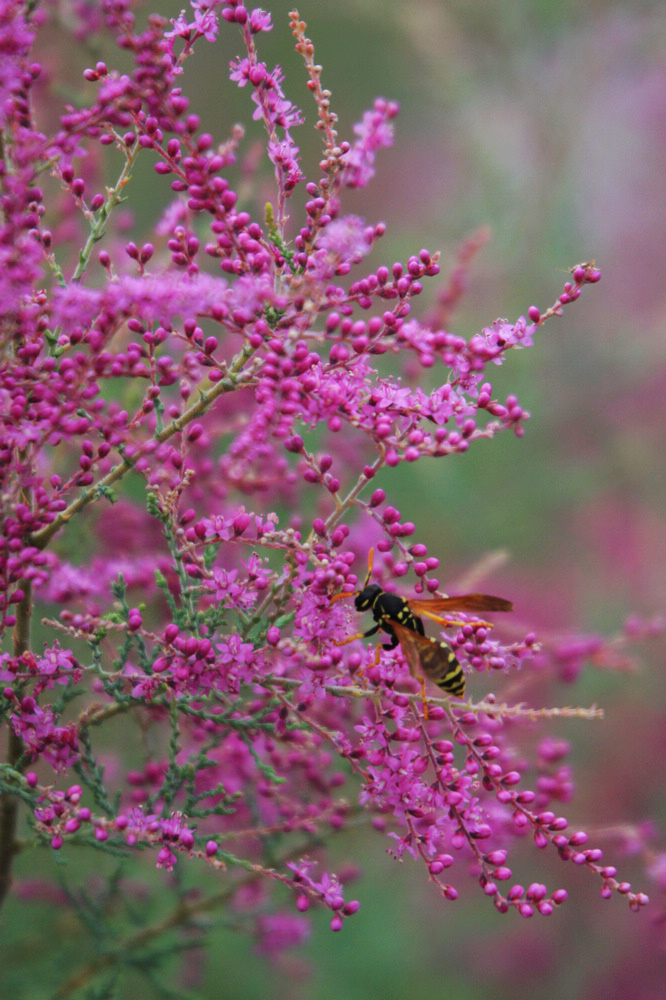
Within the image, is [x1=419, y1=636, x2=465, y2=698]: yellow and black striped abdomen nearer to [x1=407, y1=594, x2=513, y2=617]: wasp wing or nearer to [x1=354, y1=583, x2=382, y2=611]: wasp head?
[x1=407, y1=594, x2=513, y2=617]: wasp wing

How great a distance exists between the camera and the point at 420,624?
1182 mm

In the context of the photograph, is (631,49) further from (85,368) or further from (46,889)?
(46,889)

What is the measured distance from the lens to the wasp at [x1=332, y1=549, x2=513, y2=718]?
3.42ft

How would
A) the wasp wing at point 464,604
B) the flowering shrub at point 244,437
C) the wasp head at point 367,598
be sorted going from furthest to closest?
the wasp head at point 367,598 < the wasp wing at point 464,604 < the flowering shrub at point 244,437

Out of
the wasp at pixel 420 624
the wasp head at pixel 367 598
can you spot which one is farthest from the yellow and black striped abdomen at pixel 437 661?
the wasp head at pixel 367 598

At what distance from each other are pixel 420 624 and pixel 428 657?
0.14 m

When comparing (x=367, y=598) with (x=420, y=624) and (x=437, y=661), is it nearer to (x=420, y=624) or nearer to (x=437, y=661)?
(x=420, y=624)

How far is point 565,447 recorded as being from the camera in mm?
3580

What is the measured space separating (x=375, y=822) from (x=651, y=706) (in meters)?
1.90

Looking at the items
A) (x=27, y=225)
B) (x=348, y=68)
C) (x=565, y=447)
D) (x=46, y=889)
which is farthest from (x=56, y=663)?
(x=348, y=68)

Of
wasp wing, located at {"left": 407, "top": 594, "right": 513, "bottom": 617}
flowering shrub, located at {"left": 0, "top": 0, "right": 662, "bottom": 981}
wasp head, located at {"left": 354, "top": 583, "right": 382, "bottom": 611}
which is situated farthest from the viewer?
wasp head, located at {"left": 354, "top": 583, "right": 382, "bottom": 611}

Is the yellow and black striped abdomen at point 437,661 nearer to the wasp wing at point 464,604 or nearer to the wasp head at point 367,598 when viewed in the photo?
the wasp wing at point 464,604

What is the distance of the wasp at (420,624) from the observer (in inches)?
41.0

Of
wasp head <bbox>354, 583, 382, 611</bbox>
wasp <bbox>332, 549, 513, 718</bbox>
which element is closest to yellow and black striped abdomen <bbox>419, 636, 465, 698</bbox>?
wasp <bbox>332, 549, 513, 718</bbox>
